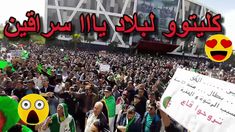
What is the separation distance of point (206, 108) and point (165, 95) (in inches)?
38.3

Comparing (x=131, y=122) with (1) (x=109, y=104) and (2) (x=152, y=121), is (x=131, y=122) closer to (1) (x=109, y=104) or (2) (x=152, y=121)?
(2) (x=152, y=121)

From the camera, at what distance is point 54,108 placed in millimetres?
6961

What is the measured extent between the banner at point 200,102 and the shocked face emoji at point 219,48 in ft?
10.1

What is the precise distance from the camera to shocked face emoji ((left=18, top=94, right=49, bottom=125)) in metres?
4.24

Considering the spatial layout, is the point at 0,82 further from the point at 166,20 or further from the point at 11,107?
the point at 166,20

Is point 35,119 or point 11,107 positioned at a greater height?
point 11,107

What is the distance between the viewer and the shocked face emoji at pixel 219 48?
25.0 feet

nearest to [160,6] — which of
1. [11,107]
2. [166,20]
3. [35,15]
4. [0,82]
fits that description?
[166,20]

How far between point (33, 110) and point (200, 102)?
1.88 meters

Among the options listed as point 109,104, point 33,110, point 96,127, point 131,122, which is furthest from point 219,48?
point 33,110

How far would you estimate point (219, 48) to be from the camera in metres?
7.79

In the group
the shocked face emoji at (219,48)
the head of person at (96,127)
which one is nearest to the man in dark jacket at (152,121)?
the head of person at (96,127)

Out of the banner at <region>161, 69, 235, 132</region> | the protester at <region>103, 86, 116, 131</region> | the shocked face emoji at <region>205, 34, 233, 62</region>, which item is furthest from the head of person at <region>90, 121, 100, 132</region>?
the shocked face emoji at <region>205, 34, 233, 62</region>

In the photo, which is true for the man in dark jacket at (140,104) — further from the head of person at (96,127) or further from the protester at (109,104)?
the head of person at (96,127)
